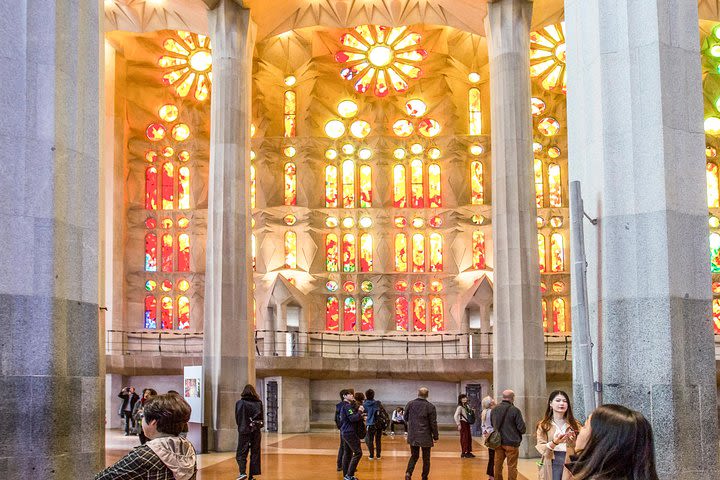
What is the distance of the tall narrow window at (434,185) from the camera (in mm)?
40344

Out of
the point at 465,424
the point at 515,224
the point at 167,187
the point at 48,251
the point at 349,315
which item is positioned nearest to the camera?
the point at 48,251

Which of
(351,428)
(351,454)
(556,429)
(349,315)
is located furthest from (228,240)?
(556,429)

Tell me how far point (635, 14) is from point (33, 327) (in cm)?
693

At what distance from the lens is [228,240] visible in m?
25.7

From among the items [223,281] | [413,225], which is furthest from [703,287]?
[413,225]

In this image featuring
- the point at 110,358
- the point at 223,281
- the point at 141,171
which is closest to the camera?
the point at 223,281

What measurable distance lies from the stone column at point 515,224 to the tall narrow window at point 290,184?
49.9 feet

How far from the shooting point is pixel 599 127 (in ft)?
33.1

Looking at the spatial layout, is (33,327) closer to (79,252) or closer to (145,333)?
(79,252)

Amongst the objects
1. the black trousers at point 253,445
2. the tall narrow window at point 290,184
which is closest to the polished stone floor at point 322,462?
the black trousers at point 253,445

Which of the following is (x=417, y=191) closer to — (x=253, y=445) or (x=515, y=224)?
(x=515, y=224)

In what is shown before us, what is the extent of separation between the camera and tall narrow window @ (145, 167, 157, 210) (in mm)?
39844

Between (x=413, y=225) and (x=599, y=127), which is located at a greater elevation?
(x=413, y=225)

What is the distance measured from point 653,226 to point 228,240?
1732 cm
